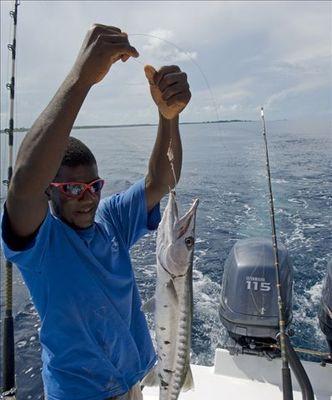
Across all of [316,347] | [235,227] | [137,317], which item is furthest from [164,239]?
[235,227]

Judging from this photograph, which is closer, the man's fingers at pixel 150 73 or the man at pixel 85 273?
the man at pixel 85 273

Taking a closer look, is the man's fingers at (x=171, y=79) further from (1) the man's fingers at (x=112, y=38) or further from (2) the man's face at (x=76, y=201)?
(2) the man's face at (x=76, y=201)

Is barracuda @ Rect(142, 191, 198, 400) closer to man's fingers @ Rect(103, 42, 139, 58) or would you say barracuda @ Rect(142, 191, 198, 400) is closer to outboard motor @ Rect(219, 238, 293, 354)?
man's fingers @ Rect(103, 42, 139, 58)

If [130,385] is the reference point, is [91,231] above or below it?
above

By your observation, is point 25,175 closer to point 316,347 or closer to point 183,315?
point 183,315

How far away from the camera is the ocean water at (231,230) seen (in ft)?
20.3

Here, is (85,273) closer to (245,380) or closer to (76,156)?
(76,156)

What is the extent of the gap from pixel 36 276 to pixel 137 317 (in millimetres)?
745

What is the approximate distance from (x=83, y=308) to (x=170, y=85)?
1.20 metres

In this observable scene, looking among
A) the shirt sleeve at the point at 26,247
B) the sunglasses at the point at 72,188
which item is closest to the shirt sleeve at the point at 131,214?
the sunglasses at the point at 72,188

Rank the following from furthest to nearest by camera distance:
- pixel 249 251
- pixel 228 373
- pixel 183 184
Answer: pixel 183 184 → pixel 249 251 → pixel 228 373

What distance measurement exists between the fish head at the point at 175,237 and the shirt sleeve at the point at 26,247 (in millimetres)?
563

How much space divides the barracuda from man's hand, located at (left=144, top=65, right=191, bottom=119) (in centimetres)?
48

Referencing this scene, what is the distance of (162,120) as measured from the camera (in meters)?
2.59
